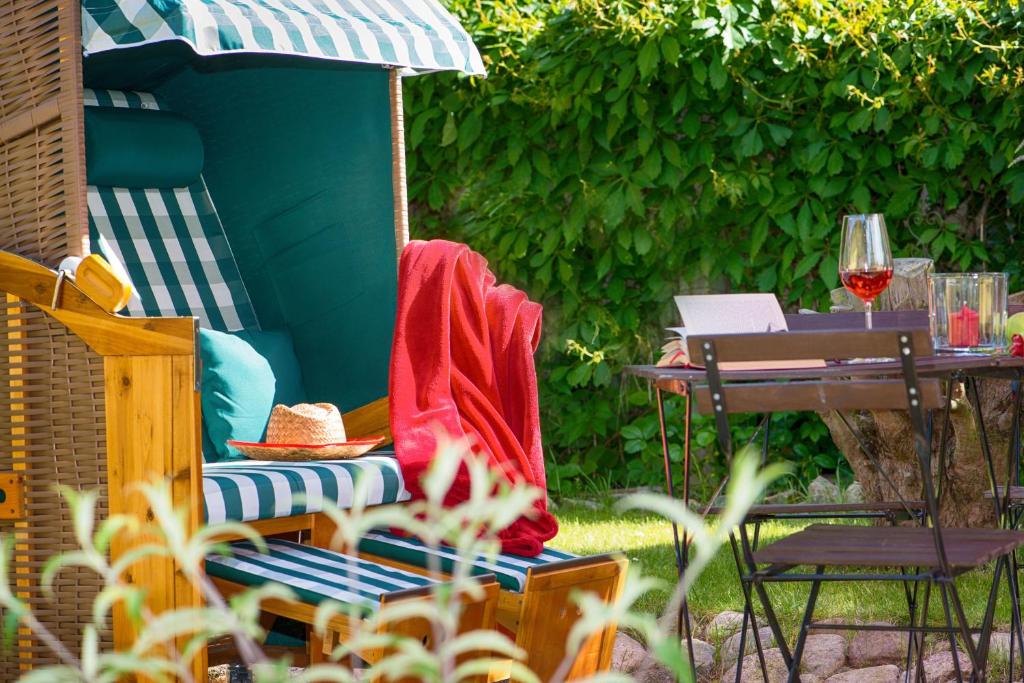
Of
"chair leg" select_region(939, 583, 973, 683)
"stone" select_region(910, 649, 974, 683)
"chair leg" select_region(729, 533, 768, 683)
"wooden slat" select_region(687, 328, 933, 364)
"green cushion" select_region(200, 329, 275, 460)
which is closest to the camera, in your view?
"wooden slat" select_region(687, 328, 933, 364)

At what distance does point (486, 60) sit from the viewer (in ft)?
16.8

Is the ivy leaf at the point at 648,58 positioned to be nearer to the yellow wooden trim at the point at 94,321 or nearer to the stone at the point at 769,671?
the stone at the point at 769,671

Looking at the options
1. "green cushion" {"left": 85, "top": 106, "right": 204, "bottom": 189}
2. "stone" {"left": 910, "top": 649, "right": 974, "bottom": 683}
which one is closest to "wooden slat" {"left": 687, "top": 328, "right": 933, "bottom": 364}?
"stone" {"left": 910, "top": 649, "right": 974, "bottom": 683}

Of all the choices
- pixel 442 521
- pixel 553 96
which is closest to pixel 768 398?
pixel 442 521

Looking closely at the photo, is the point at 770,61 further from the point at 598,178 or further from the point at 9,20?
the point at 9,20

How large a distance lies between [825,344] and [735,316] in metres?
0.41

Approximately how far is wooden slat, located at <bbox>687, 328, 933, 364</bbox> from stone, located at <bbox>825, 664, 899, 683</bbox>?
1281mm

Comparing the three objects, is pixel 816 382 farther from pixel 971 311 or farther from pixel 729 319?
pixel 971 311

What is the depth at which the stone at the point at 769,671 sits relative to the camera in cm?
302

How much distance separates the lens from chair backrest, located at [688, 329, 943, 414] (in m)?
1.89

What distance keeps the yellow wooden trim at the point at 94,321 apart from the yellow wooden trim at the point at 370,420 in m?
1.13

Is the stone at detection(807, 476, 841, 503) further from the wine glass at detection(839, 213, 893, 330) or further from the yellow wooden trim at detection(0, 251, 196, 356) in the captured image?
the yellow wooden trim at detection(0, 251, 196, 356)

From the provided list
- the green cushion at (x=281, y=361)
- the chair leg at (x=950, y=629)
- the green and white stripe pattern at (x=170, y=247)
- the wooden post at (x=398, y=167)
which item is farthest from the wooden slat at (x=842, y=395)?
the green and white stripe pattern at (x=170, y=247)

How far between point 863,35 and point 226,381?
2615mm
